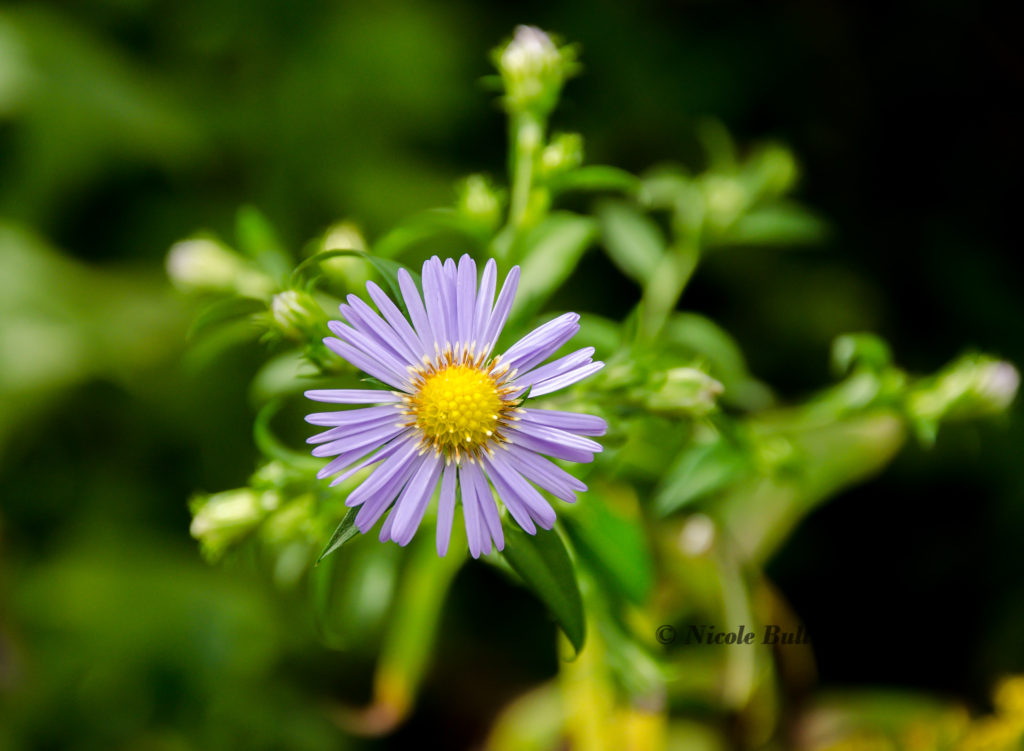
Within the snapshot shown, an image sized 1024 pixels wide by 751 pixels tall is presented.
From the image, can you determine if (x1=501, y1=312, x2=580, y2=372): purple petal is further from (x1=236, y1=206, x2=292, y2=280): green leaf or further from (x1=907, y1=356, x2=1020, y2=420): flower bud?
(x1=907, y1=356, x2=1020, y2=420): flower bud

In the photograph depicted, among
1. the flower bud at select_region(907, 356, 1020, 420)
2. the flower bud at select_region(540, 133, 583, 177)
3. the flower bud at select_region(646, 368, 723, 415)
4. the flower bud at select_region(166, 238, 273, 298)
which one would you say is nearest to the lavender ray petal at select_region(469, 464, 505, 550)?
the flower bud at select_region(646, 368, 723, 415)

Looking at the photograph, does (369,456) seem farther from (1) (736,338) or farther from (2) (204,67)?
(2) (204,67)

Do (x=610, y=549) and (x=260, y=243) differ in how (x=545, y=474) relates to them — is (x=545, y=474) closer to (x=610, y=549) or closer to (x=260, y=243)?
(x=610, y=549)

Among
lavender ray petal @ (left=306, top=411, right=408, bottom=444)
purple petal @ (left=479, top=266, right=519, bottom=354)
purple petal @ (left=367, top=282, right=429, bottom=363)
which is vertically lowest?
lavender ray petal @ (left=306, top=411, right=408, bottom=444)

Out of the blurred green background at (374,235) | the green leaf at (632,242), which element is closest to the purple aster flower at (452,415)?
the green leaf at (632,242)

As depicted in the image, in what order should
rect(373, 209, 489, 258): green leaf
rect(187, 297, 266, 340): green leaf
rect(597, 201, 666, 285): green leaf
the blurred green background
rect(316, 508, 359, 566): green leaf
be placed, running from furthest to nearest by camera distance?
the blurred green background < rect(597, 201, 666, 285): green leaf < rect(373, 209, 489, 258): green leaf < rect(187, 297, 266, 340): green leaf < rect(316, 508, 359, 566): green leaf

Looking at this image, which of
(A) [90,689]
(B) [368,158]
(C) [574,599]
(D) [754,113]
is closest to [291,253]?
(B) [368,158]

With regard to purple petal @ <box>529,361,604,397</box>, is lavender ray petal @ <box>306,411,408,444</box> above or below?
below

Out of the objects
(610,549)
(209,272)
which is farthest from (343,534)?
(209,272)
